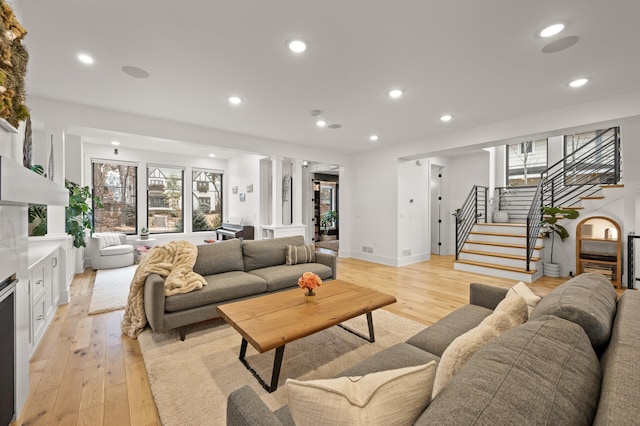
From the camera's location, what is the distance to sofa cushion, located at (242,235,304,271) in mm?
3646

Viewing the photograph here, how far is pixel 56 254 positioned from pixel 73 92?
6.46 ft

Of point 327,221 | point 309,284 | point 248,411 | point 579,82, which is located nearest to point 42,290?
point 309,284

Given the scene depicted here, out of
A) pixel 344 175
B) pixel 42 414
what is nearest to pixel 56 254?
pixel 42 414

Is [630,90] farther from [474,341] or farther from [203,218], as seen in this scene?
[203,218]

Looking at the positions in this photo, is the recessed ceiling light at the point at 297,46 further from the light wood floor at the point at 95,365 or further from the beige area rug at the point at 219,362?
the light wood floor at the point at 95,365

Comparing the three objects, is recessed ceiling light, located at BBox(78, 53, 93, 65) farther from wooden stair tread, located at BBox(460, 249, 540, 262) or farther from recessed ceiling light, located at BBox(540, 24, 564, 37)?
wooden stair tread, located at BBox(460, 249, 540, 262)

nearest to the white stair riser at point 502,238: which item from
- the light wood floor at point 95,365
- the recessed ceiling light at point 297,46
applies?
the light wood floor at point 95,365

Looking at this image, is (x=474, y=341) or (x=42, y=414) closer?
(x=474, y=341)

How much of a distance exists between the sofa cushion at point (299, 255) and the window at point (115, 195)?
5426 millimetres

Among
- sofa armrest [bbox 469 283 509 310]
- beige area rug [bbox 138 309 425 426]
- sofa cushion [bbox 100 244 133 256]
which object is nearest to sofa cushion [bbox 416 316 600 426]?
sofa armrest [bbox 469 283 509 310]

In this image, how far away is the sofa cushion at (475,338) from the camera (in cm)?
96

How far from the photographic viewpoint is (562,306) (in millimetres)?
1131

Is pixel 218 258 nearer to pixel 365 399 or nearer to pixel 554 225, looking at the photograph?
pixel 365 399

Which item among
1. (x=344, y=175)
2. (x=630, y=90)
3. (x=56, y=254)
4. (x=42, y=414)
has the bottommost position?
(x=42, y=414)
